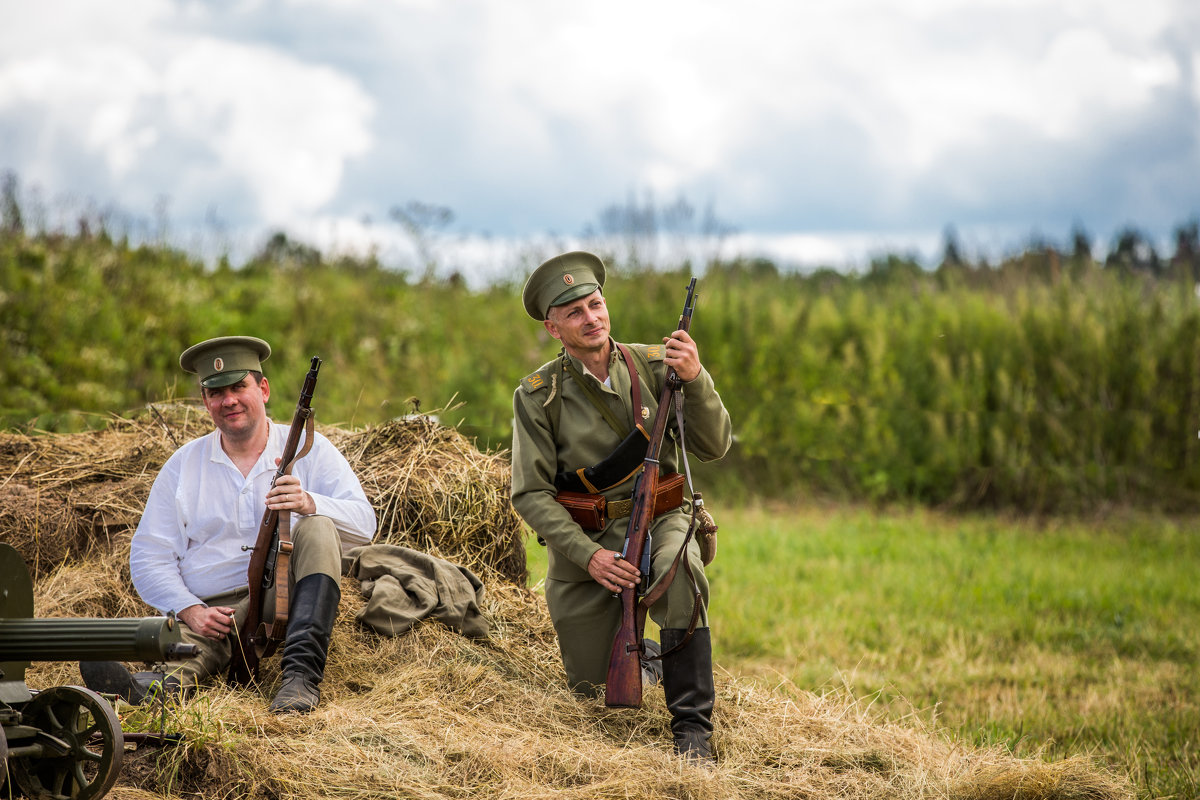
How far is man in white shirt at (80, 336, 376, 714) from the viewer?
4.73 m

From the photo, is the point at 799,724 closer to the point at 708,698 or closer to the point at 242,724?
the point at 708,698

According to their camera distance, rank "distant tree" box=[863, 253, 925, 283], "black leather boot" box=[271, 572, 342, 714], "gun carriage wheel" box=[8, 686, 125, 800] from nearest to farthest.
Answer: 1. "gun carriage wheel" box=[8, 686, 125, 800]
2. "black leather boot" box=[271, 572, 342, 714]
3. "distant tree" box=[863, 253, 925, 283]

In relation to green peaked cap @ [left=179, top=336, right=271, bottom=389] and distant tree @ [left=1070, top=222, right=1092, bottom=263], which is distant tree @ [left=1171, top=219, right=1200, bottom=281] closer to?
distant tree @ [left=1070, top=222, right=1092, bottom=263]

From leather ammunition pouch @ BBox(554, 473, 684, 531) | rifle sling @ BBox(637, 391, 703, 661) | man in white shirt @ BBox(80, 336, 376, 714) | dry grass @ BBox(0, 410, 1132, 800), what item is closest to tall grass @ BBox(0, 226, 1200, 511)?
dry grass @ BBox(0, 410, 1132, 800)

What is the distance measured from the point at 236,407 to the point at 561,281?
157cm

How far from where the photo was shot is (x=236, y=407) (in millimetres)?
4988

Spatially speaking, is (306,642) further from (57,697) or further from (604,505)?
(604,505)

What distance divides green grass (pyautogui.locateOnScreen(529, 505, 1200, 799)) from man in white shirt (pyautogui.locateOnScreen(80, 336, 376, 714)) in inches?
85.4

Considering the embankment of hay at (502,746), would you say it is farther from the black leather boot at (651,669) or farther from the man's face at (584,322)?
the man's face at (584,322)

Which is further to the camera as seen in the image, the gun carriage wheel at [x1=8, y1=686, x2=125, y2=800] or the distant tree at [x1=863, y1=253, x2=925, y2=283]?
the distant tree at [x1=863, y1=253, x2=925, y2=283]

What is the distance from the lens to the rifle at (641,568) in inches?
175

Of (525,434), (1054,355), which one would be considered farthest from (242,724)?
(1054,355)

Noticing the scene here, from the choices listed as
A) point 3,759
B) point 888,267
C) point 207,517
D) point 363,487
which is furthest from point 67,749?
point 888,267

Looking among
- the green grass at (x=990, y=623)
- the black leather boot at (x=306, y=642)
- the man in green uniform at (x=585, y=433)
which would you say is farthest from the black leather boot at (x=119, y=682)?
the green grass at (x=990, y=623)
